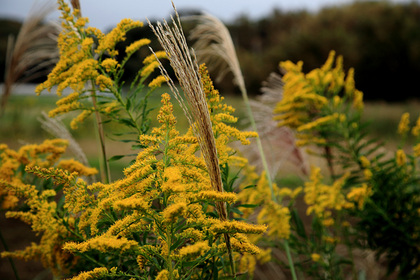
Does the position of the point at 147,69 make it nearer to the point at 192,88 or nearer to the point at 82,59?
the point at 82,59

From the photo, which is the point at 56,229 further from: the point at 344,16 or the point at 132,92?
the point at 344,16

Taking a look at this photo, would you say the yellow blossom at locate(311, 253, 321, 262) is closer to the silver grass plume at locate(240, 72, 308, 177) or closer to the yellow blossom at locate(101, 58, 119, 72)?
the silver grass plume at locate(240, 72, 308, 177)

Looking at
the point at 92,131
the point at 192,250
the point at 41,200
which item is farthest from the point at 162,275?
the point at 92,131

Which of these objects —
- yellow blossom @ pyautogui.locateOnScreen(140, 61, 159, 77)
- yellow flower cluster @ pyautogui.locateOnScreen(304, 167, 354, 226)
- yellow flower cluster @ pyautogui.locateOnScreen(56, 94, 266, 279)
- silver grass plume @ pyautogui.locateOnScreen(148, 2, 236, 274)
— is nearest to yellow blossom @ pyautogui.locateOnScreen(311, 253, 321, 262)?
yellow flower cluster @ pyautogui.locateOnScreen(304, 167, 354, 226)

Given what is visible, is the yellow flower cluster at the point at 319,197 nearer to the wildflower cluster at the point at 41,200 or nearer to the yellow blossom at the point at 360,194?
the yellow blossom at the point at 360,194

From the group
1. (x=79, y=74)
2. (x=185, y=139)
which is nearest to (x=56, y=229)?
(x=79, y=74)

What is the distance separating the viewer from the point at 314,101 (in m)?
3.13

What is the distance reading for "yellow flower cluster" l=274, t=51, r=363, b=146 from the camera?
3.06m

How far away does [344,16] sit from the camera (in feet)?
48.5

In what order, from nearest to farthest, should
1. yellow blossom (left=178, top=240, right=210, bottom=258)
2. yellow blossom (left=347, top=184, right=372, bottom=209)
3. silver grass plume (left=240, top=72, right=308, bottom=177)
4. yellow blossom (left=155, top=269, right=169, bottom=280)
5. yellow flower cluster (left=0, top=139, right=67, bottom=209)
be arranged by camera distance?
yellow blossom (left=178, top=240, right=210, bottom=258)
yellow blossom (left=155, top=269, right=169, bottom=280)
yellow flower cluster (left=0, top=139, right=67, bottom=209)
yellow blossom (left=347, top=184, right=372, bottom=209)
silver grass plume (left=240, top=72, right=308, bottom=177)

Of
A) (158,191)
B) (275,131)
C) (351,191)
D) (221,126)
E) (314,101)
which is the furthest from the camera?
(275,131)

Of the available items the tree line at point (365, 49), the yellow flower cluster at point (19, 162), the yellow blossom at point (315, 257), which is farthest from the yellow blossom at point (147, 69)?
the tree line at point (365, 49)

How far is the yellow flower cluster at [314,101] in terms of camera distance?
10.0 ft

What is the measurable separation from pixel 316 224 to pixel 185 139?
1.78 metres
